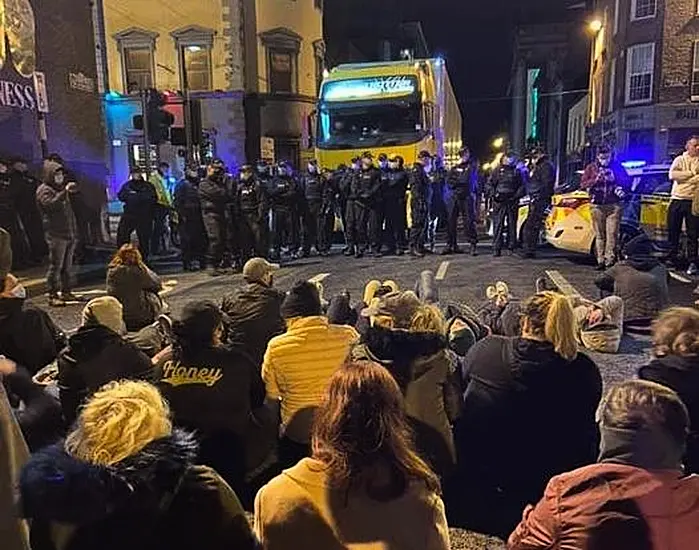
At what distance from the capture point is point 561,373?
3682 mm

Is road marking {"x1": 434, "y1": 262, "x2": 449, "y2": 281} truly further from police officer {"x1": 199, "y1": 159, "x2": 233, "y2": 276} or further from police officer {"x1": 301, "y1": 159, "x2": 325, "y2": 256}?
police officer {"x1": 199, "y1": 159, "x2": 233, "y2": 276}

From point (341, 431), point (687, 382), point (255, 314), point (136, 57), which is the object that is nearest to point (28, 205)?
point (255, 314)

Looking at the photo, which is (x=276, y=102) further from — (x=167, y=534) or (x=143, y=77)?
(x=167, y=534)

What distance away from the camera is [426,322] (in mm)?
3596

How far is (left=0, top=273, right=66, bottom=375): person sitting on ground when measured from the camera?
4520 mm

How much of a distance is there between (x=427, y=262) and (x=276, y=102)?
1999 cm

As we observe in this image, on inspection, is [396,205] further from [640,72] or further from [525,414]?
[640,72]

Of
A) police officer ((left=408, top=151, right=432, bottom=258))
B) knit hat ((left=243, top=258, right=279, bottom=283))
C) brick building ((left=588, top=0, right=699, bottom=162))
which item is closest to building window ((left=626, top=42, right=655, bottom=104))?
brick building ((left=588, top=0, right=699, bottom=162))

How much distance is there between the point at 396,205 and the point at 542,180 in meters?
2.87

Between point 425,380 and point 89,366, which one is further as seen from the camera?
point 89,366

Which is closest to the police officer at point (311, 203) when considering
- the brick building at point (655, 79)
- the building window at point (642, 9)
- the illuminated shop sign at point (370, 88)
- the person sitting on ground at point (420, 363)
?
the illuminated shop sign at point (370, 88)

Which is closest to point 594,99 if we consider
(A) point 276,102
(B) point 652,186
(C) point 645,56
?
(C) point 645,56

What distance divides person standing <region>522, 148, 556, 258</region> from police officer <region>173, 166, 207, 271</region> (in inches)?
231

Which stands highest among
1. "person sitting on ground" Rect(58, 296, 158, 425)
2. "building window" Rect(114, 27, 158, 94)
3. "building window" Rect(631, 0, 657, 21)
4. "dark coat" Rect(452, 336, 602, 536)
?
"building window" Rect(631, 0, 657, 21)
